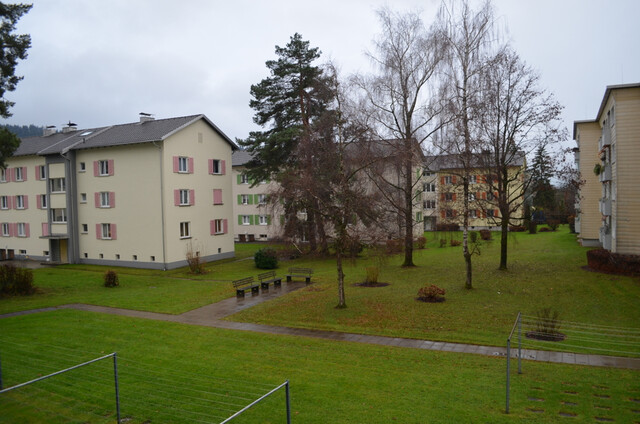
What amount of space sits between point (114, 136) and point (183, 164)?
734 cm

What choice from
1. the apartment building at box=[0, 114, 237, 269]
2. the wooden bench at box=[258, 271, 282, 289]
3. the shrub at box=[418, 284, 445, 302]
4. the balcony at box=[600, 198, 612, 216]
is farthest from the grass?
the apartment building at box=[0, 114, 237, 269]

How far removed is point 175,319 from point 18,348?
6.05 meters

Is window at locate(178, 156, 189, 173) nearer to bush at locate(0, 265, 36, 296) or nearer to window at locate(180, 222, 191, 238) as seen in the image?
window at locate(180, 222, 191, 238)

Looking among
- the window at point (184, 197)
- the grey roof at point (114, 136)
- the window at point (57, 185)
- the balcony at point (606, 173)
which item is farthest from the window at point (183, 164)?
the balcony at point (606, 173)

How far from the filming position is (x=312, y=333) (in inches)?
637

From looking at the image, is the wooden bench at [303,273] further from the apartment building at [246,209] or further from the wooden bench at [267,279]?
the apartment building at [246,209]

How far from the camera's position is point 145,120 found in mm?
39344

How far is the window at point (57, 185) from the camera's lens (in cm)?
3859

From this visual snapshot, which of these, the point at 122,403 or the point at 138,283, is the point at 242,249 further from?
the point at 122,403

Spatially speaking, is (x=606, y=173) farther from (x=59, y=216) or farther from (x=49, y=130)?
(x=49, y=130)

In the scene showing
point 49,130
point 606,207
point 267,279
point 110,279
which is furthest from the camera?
point 49,130

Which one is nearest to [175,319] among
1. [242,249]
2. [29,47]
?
[29,47]

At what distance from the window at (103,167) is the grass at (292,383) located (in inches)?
929

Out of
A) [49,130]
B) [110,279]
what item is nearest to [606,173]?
[110,279]
